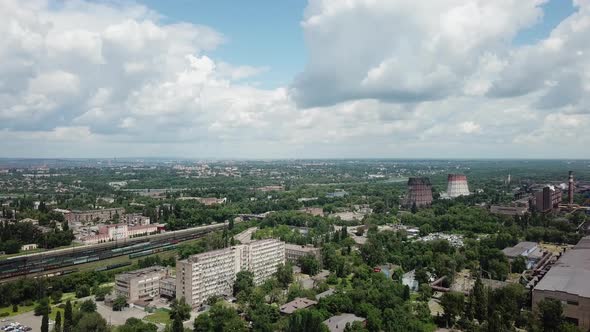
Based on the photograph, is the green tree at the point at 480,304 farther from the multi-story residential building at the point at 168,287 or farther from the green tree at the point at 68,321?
the green tree at the point at 68,321

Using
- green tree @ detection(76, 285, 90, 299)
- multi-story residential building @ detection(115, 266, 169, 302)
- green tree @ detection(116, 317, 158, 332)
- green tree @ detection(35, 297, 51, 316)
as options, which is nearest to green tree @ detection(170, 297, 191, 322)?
green tree @ detection(116, 317, 158, 332)

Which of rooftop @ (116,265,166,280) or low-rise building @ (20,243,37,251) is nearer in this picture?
rooftop @ (116,265,166,280)

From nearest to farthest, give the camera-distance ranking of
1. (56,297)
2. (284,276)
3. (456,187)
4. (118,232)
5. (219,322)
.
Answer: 1. (219,322)
2. (56,297)
3. (284,276)
4. (118,232)
5. (456,187)

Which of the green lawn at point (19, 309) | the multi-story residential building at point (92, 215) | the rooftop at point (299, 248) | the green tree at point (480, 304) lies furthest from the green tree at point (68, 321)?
the multi-story residential building at point (92, 215)

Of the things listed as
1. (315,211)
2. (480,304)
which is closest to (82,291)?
(480,304)

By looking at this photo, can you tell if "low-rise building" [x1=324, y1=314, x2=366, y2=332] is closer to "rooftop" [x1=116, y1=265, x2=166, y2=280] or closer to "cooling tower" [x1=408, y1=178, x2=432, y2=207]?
"rooftop" [x1=116, y1=265, x2=166, y2=280]

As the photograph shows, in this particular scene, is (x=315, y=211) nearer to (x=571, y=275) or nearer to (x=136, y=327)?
(x=571, y=275)
